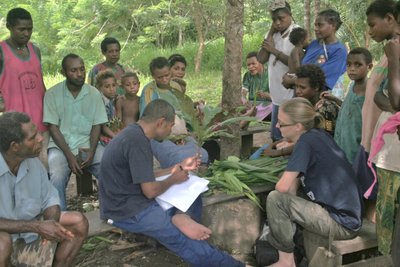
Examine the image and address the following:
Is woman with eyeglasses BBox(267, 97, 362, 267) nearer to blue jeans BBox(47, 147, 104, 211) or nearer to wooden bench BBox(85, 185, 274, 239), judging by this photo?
wooden bench BBox(85, 185, 274, 239)

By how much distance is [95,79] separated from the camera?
17.9 ft

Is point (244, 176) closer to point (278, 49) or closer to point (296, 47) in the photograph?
point (296, 47)

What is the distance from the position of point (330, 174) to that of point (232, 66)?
181 cm

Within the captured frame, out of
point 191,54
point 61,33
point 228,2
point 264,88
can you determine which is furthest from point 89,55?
point 228,2

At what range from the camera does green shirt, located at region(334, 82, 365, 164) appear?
3.60 m

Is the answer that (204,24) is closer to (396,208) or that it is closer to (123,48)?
(123,48)

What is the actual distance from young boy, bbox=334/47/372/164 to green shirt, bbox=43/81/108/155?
2268mm

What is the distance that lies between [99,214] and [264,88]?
12.7ft

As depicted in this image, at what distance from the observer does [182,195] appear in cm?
335

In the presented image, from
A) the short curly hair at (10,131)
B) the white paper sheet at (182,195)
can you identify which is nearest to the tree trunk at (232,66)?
the white paper sheet at (182,195)

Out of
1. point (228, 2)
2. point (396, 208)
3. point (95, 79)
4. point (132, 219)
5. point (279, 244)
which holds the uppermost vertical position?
point (228, 2)

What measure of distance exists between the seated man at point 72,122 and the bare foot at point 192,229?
4.58 feet

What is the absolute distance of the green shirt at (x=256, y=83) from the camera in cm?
688

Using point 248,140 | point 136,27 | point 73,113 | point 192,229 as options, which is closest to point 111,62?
point 73,113
